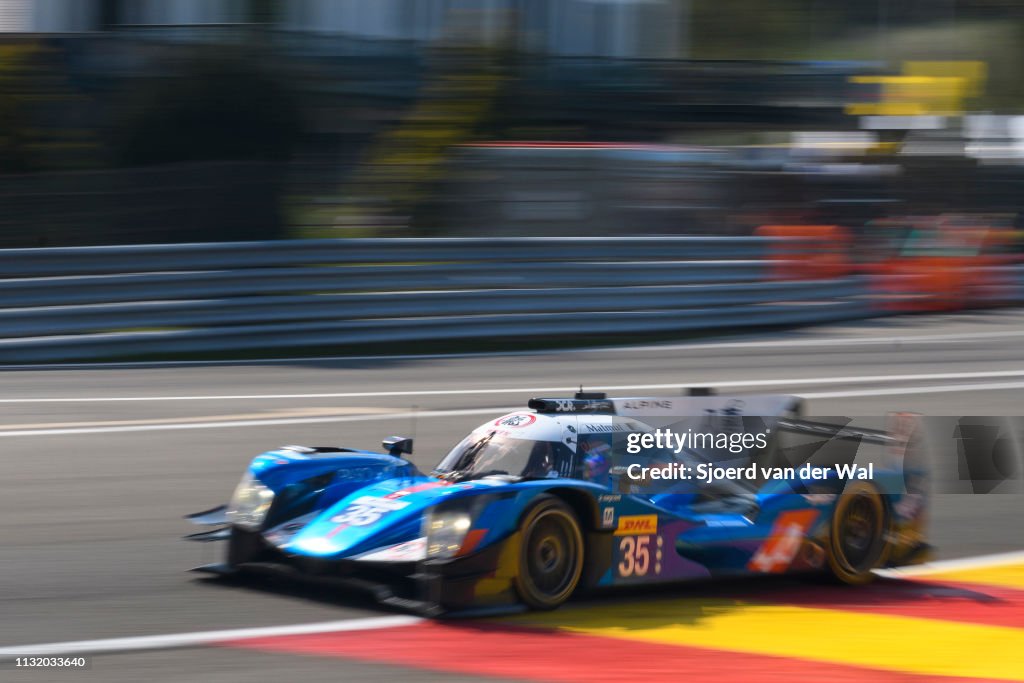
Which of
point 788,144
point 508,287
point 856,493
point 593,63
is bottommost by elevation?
point 856,493

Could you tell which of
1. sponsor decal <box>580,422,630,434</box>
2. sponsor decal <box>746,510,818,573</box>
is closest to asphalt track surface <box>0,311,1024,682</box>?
sponsor decal <box>746,510,818,573</box>

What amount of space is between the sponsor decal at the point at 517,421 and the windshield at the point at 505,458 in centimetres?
5

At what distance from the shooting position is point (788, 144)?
2445cm

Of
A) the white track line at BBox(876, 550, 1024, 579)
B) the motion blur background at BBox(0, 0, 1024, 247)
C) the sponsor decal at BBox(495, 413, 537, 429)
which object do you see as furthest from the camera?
the motion blur background at BBox(0, 0, 1024, 247)

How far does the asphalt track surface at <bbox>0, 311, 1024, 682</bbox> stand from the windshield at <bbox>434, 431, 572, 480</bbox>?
613mm

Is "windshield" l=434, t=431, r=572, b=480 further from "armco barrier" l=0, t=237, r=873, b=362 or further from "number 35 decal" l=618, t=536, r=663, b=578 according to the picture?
"armco barrier" l=0, t=237, r=873, b=362

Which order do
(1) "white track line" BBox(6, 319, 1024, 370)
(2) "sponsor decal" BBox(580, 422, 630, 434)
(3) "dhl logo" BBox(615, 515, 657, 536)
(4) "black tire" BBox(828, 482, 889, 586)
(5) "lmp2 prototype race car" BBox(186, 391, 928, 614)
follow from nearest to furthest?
(5) "lmp2 prototype race car" BBox(186, 391, 928, 614), (3) "dhl logo" BBox(615, 515, 657, 536), (2) "sponsor decal" BBox(580, 422, 630, 434), (4) "black tire" BBox(828, 482, 889, 586), (1) "white track line" BBox(6, 319, 1024, 370)

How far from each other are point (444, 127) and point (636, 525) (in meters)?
13.7

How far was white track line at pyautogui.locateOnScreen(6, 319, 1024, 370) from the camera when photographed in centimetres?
1259

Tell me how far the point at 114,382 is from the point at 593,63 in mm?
18144

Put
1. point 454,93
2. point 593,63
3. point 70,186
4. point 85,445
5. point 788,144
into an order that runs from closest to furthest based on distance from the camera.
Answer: point 85,445 → point 70,186 → point 454,93 → point 788,144 → point 593,63

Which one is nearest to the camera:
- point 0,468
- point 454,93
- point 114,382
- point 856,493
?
point 856,493

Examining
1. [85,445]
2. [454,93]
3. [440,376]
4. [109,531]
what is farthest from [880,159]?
[109,531]

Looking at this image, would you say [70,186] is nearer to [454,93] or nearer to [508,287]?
[508,287]
